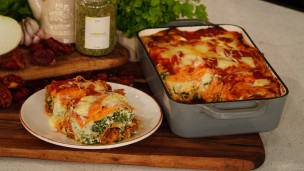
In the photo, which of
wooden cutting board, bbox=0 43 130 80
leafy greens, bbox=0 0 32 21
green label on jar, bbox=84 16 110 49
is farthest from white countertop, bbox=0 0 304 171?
leafy greens, bbox=0 0 32 21

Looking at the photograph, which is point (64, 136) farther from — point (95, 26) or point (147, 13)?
point (147, 13)

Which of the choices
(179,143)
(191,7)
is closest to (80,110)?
(179,143)

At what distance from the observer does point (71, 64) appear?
142 centimetres

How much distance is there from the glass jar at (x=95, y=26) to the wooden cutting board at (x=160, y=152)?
0.98ft

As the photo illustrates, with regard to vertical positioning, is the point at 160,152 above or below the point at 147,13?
below

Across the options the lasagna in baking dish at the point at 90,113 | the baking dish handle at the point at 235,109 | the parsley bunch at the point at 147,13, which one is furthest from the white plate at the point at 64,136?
the parsley bunch at the point at 147,13

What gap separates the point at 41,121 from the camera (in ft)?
4.07

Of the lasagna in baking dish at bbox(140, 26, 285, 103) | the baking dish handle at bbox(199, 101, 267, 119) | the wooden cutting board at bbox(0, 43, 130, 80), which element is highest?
the lasagna in baking dish at bbox(140, 26, 285, 103)

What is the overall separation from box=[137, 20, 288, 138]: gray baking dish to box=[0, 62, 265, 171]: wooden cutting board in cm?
3

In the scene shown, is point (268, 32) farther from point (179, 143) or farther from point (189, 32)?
point (179, 143)

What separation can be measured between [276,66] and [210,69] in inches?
20.0

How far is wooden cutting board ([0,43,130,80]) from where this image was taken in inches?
54.3

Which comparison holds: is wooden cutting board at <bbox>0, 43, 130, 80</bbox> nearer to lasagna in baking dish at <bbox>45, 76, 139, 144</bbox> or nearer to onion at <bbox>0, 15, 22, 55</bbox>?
onion at <bbox>0, 15, 22, 55</bbox>

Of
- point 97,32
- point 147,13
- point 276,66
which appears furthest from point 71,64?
point 276,66
